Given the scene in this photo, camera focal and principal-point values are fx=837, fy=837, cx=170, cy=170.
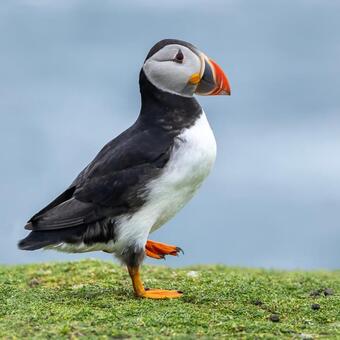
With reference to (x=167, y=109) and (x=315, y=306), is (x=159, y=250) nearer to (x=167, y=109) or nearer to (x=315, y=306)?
(x=167, y=109)

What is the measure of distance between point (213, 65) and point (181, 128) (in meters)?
0.81

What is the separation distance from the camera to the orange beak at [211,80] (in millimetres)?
8320

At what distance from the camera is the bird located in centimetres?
788

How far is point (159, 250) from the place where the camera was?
344 inches

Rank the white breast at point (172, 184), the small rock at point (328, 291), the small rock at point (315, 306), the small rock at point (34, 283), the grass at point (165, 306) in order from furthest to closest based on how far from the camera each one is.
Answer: the small rock at point (34, 283) < the small rock at point (328, 291) < the small rock at point (315, 306) < the white breast at point (172, 184) < the grass at point (165, 306)

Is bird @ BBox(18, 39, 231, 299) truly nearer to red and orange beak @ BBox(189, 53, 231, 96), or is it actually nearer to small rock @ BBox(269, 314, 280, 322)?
red and orange beak @ BBox(189, 53, 231, 96)

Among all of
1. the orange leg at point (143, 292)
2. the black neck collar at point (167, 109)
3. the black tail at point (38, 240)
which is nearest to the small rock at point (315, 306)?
the orange leg at point (143, 292)

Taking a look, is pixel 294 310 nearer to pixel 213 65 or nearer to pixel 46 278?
pixel 213 65

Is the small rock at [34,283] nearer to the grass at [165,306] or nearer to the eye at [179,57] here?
the grass at [165,306]

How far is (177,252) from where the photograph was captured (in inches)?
346

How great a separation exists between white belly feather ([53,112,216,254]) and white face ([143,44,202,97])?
48cm

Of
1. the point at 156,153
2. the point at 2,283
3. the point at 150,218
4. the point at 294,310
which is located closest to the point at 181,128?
the point at 156,153

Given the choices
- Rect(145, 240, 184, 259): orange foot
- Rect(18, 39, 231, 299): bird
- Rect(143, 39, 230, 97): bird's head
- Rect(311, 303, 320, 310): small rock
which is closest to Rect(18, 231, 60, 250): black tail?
Rect(18, 39, 231, 299): bird

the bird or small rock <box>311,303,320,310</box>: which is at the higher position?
the bird
